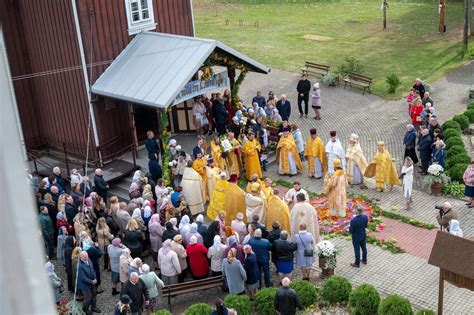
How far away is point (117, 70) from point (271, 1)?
85.7 feet

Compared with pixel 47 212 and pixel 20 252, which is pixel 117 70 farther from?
pixel 20 252

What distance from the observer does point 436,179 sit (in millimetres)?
17016

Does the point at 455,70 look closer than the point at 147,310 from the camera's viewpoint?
No

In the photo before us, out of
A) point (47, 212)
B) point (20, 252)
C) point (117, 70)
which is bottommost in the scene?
point (47, 212)

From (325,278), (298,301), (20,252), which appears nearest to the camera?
(20,252)

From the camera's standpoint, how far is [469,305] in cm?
1248

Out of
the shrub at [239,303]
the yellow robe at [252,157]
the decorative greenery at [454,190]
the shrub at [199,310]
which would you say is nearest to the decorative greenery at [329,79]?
the yellow robe at [252,157]

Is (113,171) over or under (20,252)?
under

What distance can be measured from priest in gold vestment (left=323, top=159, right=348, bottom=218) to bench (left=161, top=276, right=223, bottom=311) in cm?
419

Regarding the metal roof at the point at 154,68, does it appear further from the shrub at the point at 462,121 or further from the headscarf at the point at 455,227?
the headscarf at the point at 455,227

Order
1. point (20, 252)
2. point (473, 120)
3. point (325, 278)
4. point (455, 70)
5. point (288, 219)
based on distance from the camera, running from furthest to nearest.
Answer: point (455, 70), point (473, 120), point (288, 219), point (325, 278), point (20, 252)

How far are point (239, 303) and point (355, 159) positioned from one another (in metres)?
6.86

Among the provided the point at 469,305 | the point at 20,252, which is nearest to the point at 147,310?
the point at 469,305

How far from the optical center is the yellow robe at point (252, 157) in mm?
18281
